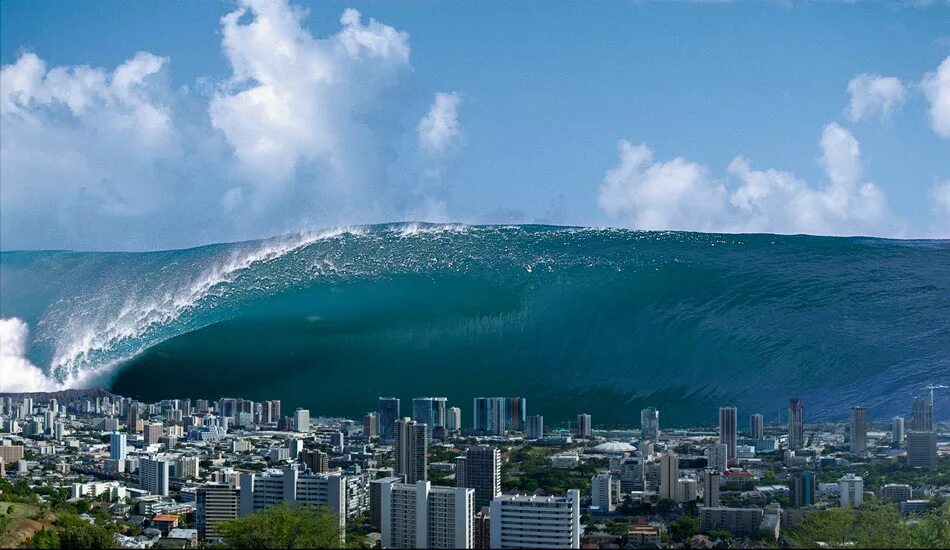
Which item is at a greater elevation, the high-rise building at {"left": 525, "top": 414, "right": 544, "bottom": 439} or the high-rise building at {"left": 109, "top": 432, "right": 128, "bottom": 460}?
the high-rise building at {"left": 525, "top": 414, "right": 544, "bottom": 439}

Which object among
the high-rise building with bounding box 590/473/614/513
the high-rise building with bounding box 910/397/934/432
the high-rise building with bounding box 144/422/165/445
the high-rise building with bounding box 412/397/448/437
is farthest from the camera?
the high-rise building with bounding box 144/422/165/445

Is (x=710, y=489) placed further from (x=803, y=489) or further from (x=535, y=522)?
(x=535, y=522)

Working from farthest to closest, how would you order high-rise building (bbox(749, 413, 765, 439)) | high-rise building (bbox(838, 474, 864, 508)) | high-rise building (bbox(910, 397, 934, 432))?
high-rise building (bbox(749, 413, 765, 439)) < high-rise building (bbox(910, 397, 934, 432)) < high-rise building (bbox(838, 474, 864, 508))

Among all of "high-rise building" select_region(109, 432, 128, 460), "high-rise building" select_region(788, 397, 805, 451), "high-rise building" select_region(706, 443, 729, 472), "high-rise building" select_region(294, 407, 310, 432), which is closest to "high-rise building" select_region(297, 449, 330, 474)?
"high-rise building" select_region(294, 407, 310, 432)

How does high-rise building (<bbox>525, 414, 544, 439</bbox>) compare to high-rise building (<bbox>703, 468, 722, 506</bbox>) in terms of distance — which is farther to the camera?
high-rise building (<bbox>525, 414, 544, 439</bbox>)

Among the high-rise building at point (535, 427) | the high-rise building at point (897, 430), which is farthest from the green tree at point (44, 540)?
the high-rise building at point (897, 430)

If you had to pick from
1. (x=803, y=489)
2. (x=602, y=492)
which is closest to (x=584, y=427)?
(x=602, y=492)

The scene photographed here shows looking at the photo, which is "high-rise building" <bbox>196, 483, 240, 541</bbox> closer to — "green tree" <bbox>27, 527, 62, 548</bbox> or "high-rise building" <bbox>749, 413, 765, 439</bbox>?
"green tree" <bbox>27, 527, 62, 548</bbox>
